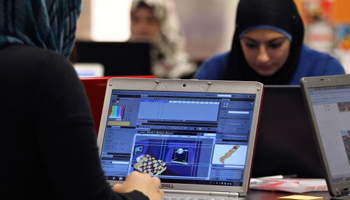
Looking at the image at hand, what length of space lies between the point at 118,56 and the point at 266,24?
3.02 feet

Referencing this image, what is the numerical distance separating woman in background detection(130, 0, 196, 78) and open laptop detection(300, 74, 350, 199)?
2.15 m

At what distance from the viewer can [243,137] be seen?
0.97 metres

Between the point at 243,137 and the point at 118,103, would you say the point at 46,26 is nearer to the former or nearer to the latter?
the point at 118,103

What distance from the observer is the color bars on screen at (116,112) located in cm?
104

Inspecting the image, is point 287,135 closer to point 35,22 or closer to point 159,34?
point 35,22

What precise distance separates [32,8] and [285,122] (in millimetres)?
710

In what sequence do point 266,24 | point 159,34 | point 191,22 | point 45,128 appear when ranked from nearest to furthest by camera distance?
point 45,128, point 266,24, point 159,34, point 191,22

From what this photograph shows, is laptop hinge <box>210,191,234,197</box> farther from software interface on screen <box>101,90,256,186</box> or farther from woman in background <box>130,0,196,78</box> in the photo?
woman in background <box>130,0,196,78</box>

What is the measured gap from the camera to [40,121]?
63cm

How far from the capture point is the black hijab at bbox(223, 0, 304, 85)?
1727 mm

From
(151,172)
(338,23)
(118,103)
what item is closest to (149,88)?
(118,103)

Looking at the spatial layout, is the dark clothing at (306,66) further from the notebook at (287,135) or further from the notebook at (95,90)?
the notebook at (95,90)

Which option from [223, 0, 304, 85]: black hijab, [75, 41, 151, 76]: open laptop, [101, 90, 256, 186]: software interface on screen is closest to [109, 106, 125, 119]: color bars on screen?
[101, 90, 256, 186]: software interface on screen

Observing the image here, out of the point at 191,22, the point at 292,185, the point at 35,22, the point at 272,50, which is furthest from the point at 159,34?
the point at 35,22
